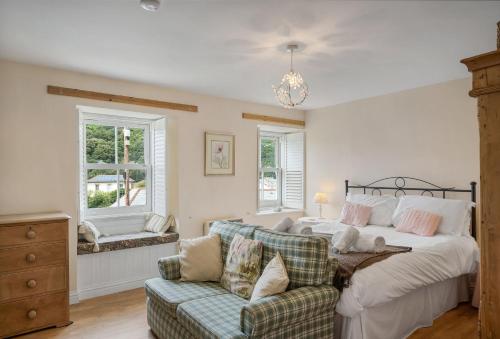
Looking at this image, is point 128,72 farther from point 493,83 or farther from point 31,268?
point 493,83

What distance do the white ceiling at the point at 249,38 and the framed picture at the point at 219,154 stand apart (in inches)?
39.2

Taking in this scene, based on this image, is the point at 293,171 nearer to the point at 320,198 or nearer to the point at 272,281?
the point at 320,198

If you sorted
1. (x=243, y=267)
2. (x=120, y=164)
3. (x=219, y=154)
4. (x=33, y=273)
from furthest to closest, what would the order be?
(x=219, y=154) < (x=120, y=164) < (x=33, y=273) < (x=243, y=267)

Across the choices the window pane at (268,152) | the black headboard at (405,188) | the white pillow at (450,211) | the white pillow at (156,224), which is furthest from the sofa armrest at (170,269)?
the window pane at (268,152)

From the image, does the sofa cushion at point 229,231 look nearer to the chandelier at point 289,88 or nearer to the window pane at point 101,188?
the chandelier at point 289,88

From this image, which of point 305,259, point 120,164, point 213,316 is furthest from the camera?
point 120,164

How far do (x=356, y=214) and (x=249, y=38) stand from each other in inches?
105

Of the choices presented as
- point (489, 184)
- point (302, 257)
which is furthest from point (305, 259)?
point (489, 184)

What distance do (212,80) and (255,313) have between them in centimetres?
278

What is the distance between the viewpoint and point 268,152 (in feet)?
19.6

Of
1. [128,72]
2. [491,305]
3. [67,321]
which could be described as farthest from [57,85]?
[491,305]

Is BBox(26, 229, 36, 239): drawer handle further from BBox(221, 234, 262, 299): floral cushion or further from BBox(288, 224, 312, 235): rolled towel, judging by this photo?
BBox(288, 224, 312, 235): rolled towel

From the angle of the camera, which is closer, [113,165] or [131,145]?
[113,165]

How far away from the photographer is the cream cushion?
9.11 ft
